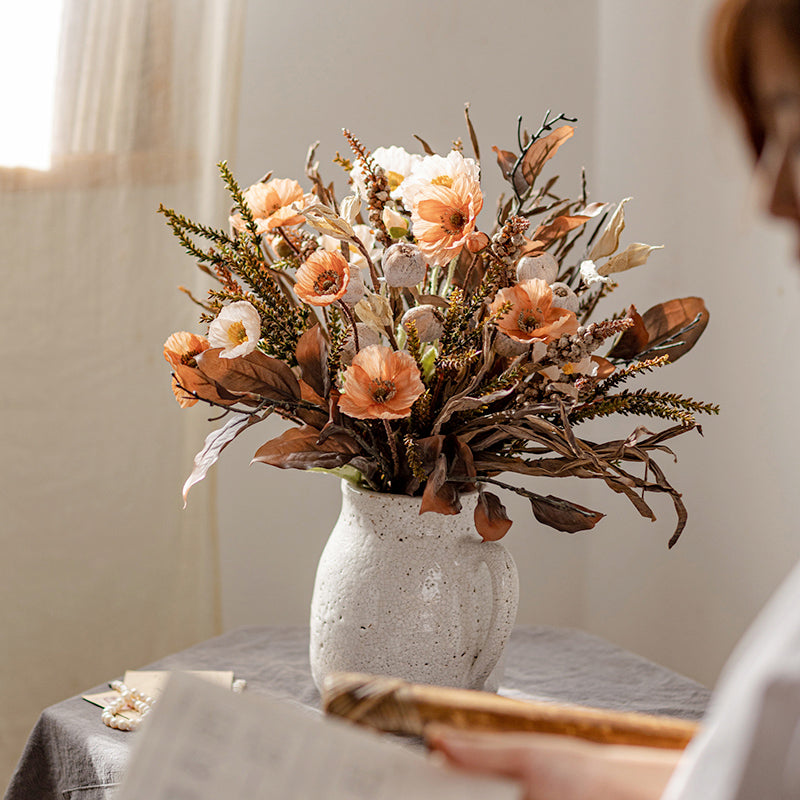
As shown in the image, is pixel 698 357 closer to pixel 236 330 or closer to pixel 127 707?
pixel 236 330

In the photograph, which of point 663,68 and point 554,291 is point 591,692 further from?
point 663,68

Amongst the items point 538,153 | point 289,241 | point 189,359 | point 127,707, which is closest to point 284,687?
point 127,707

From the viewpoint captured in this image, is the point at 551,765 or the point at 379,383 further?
the point at 379,383

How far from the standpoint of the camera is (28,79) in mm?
1314

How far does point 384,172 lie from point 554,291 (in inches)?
7.9

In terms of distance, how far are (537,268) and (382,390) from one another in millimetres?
185

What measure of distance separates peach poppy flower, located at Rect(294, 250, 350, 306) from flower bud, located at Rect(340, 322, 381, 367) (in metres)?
0.06

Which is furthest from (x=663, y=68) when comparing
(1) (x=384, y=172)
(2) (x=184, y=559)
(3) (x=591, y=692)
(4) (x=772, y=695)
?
(4) (x=772, y=695)

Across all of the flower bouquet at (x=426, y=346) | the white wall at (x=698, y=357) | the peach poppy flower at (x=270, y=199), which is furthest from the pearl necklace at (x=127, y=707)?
the white wall at (x=698, y=357)

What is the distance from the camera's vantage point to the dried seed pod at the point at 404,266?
2.61ft

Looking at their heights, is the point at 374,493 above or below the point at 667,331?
below

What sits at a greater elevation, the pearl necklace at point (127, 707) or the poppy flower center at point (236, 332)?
the poppy flower center at point (236, 332)

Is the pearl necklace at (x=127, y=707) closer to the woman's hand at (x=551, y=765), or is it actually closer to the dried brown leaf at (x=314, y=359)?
the dried brown leaf at (x=314, y=359)

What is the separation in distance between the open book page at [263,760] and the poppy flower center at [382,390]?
0.34 meters
